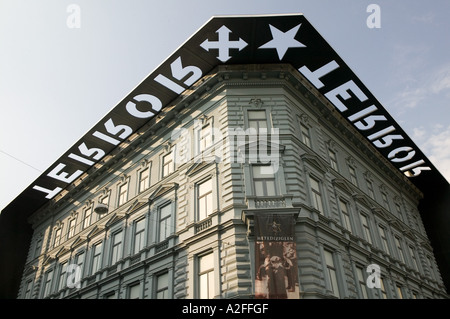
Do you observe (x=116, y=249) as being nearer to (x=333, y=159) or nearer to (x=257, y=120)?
(x=257, y=120)

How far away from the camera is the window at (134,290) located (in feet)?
70.2

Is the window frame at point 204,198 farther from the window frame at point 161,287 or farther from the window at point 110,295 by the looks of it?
the window at point 110,295

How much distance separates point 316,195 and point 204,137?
23.2ft

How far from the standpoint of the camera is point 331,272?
18.7 meters

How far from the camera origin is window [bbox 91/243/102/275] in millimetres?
25453

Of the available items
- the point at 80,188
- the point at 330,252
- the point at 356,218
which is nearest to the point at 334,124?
the point at 356,218

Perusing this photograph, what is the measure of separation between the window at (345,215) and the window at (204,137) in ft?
28.6

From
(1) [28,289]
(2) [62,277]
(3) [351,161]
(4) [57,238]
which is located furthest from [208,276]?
(1) [28,289]

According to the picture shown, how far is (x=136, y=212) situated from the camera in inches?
967

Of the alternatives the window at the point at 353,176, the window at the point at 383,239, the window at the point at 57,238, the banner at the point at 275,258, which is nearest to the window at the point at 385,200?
the window at the point at 383,239

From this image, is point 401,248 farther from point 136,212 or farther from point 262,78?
point 136,212

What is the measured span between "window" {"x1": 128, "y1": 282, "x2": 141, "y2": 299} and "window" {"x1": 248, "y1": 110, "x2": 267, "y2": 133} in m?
10.9

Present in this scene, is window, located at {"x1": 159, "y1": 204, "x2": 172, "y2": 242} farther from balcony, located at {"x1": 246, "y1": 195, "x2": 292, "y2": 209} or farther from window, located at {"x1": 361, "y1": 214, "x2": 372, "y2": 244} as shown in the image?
window, located at {"x1": 361, "y1": 214, "x2": 372, "y2": 244}

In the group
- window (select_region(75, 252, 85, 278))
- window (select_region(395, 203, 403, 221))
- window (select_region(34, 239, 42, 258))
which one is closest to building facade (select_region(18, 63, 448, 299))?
window (select_region(75, 252, 85, 278))
